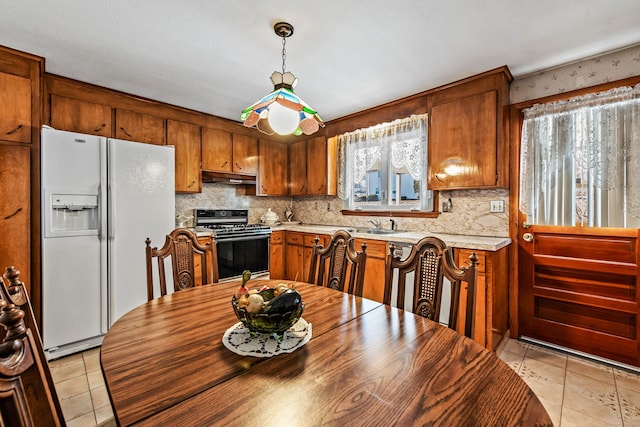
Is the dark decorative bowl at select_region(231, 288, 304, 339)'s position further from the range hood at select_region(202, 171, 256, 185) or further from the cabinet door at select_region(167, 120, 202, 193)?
the range hood at select_region(202, 171, 256, 185)

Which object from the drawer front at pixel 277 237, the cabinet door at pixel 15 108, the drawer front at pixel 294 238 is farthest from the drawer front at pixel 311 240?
the cabinet door at pixel 15 108

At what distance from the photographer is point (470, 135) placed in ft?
9.04

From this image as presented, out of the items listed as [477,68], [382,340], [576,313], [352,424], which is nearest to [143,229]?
[382,340]

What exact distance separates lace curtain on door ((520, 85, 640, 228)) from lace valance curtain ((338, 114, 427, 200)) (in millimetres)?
974

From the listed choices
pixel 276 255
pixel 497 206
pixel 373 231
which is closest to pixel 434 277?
pixel 497 206

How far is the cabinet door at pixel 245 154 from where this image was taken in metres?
4.09

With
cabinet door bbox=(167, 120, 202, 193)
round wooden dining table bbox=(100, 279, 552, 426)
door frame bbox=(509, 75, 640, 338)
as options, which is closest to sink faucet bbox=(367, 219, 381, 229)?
door frame bbox=(509, 75, 640, 338)

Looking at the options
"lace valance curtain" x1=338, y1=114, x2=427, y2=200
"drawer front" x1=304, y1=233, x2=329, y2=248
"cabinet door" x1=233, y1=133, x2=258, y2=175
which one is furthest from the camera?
"cabinet door" x1=233, y1=133, x2=258, y2=175

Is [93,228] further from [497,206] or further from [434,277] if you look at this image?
[497,206]

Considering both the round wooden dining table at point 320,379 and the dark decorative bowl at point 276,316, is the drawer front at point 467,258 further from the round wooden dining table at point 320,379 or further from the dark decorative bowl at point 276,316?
the dark decorative bowl at point 276,316

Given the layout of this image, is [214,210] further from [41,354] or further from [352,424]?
[352,424]

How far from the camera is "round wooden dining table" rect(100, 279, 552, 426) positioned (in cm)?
72

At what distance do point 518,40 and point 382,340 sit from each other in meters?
2.33

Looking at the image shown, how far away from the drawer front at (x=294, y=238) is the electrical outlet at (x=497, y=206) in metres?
2.21
